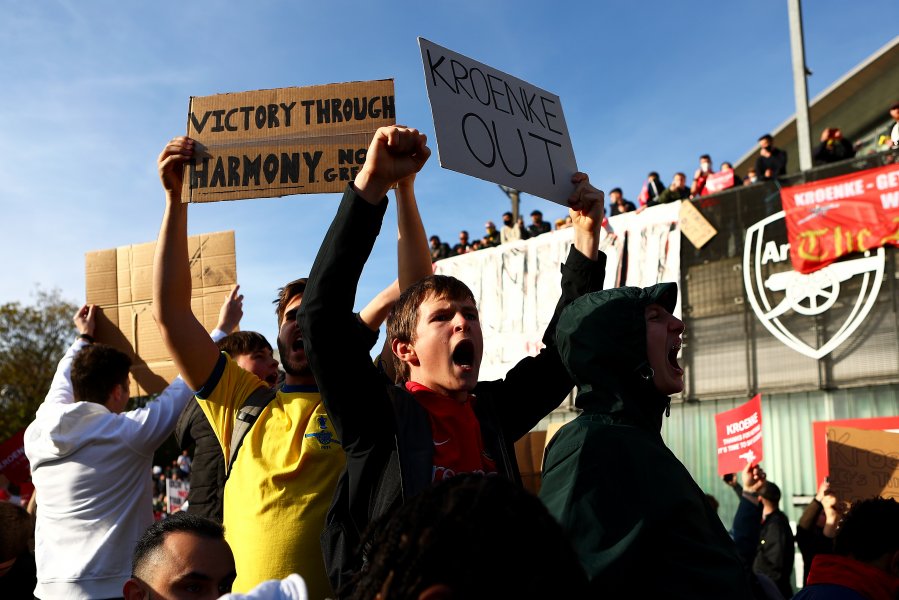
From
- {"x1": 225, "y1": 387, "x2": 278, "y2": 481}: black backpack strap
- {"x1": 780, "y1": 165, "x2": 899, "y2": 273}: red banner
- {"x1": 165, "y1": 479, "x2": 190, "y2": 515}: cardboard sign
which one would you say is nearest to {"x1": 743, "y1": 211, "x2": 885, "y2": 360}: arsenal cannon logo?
{"x1": 780, "y1": 165, "x2": 899, "y2": 273}: red banner

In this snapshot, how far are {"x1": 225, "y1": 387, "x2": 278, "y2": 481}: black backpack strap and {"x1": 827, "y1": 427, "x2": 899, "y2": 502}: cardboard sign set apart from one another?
3.53 meters

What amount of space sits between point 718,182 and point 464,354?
12.8 meters

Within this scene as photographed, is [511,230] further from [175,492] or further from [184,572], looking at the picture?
[184,572]

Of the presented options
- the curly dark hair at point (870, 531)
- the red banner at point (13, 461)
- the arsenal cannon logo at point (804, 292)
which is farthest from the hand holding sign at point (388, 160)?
the arsenal cannon logo at point (804, 292)

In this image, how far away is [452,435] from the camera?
235 cm

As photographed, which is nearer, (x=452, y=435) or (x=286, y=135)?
(x=452, y=435)

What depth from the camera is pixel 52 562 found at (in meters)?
3.66

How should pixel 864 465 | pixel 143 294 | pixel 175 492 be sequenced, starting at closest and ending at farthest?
pixel 143 294, pixel 864 465, pixel 175 492

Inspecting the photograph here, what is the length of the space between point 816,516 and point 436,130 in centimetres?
449

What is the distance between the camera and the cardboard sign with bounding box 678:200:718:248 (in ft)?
46.4

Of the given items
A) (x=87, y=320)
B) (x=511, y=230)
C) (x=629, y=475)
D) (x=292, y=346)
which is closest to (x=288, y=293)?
(x=292, y=346)

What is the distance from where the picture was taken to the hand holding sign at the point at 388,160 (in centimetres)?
234

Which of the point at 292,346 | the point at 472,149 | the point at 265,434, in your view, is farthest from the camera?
the point at 472,149

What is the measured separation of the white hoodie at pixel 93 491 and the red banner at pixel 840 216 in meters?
Result: 11.0
